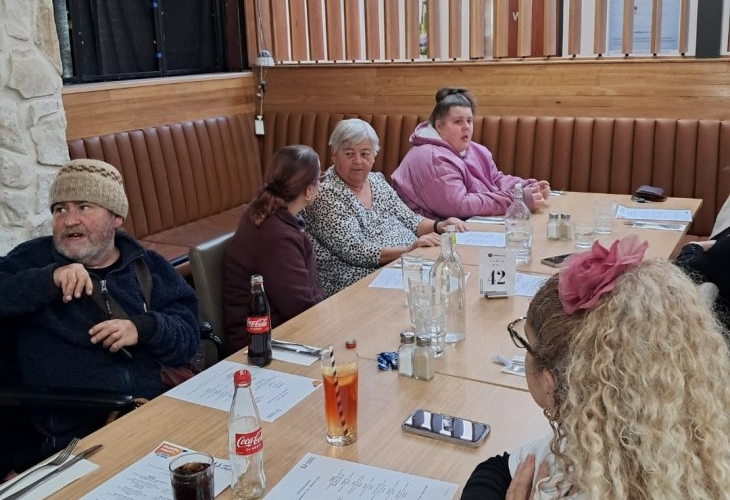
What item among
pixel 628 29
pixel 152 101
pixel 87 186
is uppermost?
pixel 628 29

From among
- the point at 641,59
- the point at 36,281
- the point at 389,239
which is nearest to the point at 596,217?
the point at 389,239

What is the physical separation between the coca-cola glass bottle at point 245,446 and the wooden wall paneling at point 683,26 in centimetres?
376

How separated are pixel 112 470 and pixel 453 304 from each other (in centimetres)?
97

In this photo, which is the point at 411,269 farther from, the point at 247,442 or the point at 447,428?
the point at 247,442

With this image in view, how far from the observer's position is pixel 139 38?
464cm

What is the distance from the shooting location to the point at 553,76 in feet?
14.9

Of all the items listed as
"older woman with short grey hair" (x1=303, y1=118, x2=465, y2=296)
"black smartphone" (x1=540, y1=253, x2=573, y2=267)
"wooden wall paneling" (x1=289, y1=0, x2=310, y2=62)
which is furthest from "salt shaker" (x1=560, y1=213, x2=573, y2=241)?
"wooden wall paneling" (x1=289, y1=0, x2=310, y2=62)

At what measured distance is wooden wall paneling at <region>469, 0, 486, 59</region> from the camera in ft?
15.3

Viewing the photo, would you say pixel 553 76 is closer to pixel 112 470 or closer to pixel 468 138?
pixel 468 138

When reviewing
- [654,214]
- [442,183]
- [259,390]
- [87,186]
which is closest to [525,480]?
[259,390]

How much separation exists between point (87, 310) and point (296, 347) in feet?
2.10

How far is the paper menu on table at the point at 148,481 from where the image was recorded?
4.42 ft

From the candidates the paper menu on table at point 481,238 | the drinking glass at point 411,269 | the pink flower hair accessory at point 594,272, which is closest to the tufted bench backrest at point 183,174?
the paper menu on table at point 481,238

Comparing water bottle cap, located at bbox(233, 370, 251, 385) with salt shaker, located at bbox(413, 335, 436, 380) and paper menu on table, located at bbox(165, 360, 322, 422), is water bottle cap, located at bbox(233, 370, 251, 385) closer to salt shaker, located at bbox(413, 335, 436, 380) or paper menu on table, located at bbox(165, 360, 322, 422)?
paper menu on table, located at bbox(165, 360, 322, 422)
